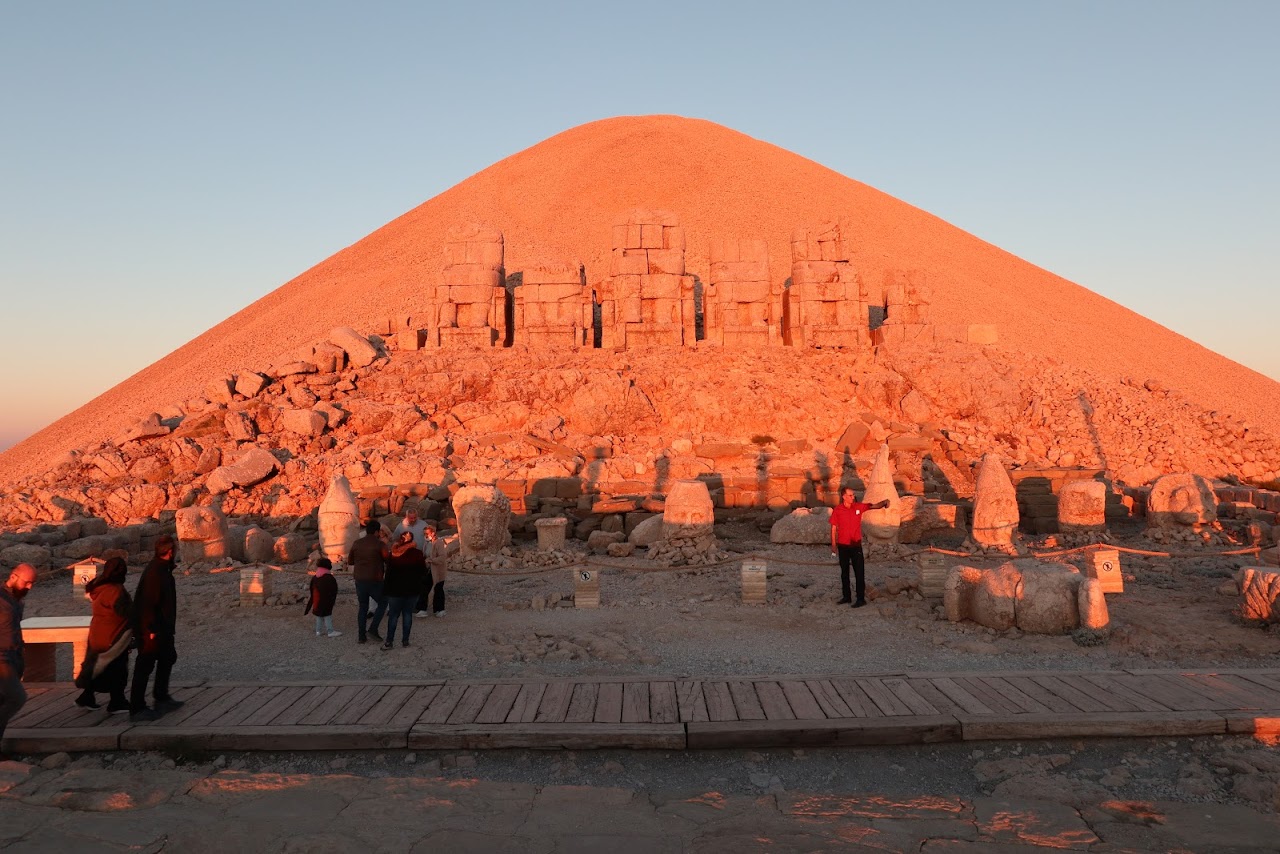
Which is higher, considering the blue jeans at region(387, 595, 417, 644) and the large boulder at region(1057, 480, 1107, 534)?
the large boulder at region(1057, 480, 1107, 534)

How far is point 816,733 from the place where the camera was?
6.06 meters

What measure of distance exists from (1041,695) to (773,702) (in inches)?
78.5

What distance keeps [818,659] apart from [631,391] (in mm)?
12290

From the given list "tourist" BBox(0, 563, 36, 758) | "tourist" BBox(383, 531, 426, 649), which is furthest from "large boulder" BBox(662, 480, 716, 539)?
"tourist" BBox(0, 563, 36, 758)

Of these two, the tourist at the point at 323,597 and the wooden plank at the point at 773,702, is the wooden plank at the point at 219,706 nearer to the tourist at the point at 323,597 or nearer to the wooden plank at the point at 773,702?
the tourist at the point at 323,597

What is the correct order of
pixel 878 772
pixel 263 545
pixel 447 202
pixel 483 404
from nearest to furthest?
pixel 878 772
pixel 263 545
pixel 483 404
pixel 447 202

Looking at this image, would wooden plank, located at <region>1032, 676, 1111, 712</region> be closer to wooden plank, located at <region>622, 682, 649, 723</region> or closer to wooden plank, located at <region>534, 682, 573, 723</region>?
wooden plank, located at <region>622, 682, 649, 723</region>

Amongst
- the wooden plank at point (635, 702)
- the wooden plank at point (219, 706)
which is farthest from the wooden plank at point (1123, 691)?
the wooden plank at point (219, 706)

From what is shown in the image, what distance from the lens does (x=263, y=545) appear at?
45.6ft

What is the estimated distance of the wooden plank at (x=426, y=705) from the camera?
634 centimetres

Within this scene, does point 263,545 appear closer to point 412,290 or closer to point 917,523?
point 917,523

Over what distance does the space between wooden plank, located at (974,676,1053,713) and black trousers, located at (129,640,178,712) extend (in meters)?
6.11

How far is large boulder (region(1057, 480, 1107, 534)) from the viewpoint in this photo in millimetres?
14562

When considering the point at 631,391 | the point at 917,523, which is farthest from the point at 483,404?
the point at 917,523
